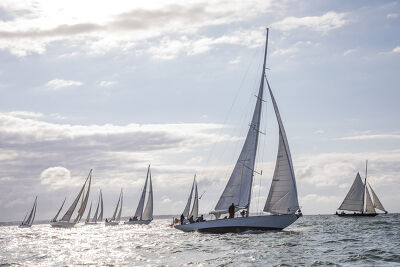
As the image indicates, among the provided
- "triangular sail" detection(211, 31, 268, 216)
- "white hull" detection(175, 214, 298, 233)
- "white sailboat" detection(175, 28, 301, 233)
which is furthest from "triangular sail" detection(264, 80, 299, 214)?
"triangular sail" detection(211, 31, 268, 216)

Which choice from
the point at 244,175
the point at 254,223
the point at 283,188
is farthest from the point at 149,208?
the point at 283,188

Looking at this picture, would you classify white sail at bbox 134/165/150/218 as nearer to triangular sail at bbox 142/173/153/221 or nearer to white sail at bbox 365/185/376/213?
triangular sail at bbox 142/173/153/221

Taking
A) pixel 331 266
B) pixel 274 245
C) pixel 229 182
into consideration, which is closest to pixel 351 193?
pixel 229 182

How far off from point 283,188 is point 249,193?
409 cm

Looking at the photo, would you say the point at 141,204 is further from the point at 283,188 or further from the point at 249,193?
the point at 283,188

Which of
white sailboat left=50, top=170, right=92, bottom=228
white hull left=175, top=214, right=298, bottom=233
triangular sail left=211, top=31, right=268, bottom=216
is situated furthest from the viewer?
white sailboat left=50, top=170, right=92, bottom=228

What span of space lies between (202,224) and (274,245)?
14.9m

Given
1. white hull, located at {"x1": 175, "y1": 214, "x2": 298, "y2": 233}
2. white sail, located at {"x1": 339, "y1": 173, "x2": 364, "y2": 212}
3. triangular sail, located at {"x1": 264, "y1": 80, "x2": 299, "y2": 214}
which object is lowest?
white hull, located at {"x1": 175, "y1": 214, "x2": 298, "y2": 233}

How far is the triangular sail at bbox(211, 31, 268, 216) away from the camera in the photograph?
1730 inches

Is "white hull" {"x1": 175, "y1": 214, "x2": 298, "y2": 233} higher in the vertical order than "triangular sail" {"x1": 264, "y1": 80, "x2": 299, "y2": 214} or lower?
lower

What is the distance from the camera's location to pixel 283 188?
4072 centimetres

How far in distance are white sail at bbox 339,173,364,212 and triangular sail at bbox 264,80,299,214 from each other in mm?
73615

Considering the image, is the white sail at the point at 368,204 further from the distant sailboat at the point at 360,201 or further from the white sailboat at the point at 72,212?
the white sailboat at the point at 72,212

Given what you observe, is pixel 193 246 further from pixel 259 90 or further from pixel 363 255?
pixel 259 90
